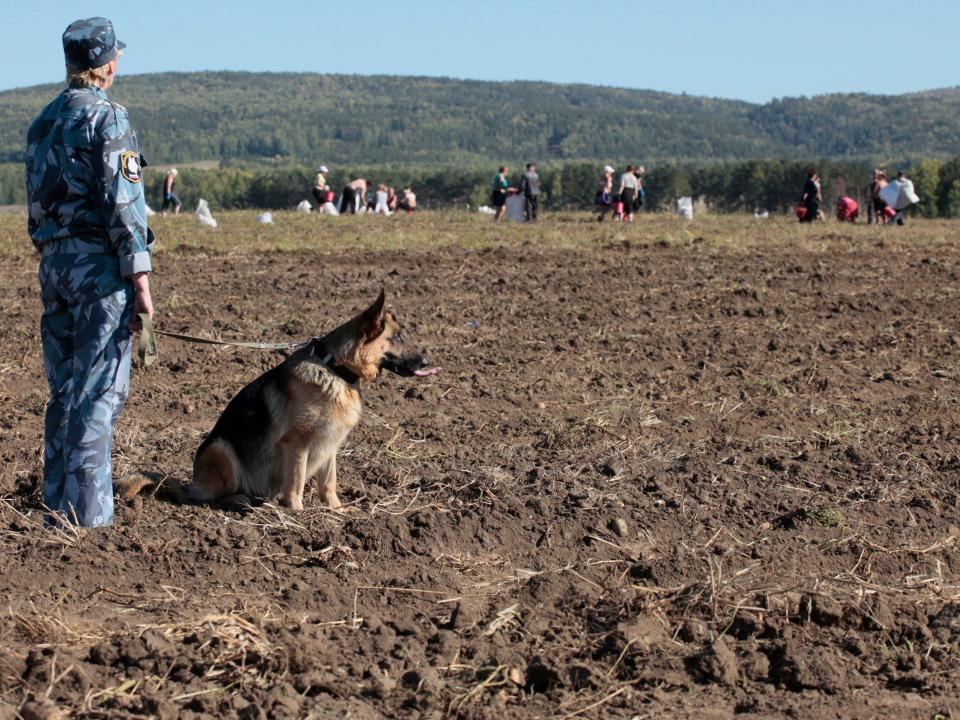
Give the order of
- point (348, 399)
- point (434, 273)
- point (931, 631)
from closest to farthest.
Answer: point (931, 631) → point (348, 399) → point (434, 273)

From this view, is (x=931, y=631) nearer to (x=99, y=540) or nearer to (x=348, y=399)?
(x=348, y=399)

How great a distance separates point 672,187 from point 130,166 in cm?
6770

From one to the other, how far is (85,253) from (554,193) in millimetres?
67895

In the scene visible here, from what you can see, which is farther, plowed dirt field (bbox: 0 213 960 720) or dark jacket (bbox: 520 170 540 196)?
dark jacket (bbox: 520 170 540 196)

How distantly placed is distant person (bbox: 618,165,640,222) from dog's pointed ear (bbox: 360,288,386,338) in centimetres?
2135

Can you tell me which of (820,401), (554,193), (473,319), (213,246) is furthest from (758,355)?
(554,193)

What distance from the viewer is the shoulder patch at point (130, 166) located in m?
4.73

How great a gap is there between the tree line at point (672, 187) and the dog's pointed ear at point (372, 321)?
186ft

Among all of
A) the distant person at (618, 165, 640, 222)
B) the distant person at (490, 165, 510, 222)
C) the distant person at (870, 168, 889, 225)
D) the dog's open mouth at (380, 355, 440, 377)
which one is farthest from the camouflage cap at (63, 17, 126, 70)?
the distant person at (870, 168, 889, 225)

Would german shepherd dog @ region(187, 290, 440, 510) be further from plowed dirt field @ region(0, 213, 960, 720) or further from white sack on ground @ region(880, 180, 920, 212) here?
white sack on ground @ region(880, 180, 920, 212)

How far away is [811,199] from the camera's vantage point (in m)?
28.4

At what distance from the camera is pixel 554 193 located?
2822 inches

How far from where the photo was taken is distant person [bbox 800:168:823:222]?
28.0 m

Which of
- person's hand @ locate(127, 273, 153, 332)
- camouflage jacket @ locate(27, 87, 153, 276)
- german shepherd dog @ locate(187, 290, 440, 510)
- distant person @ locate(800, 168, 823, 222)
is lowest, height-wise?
german shepherd dog @ locate(187, 290, 440, 510)
